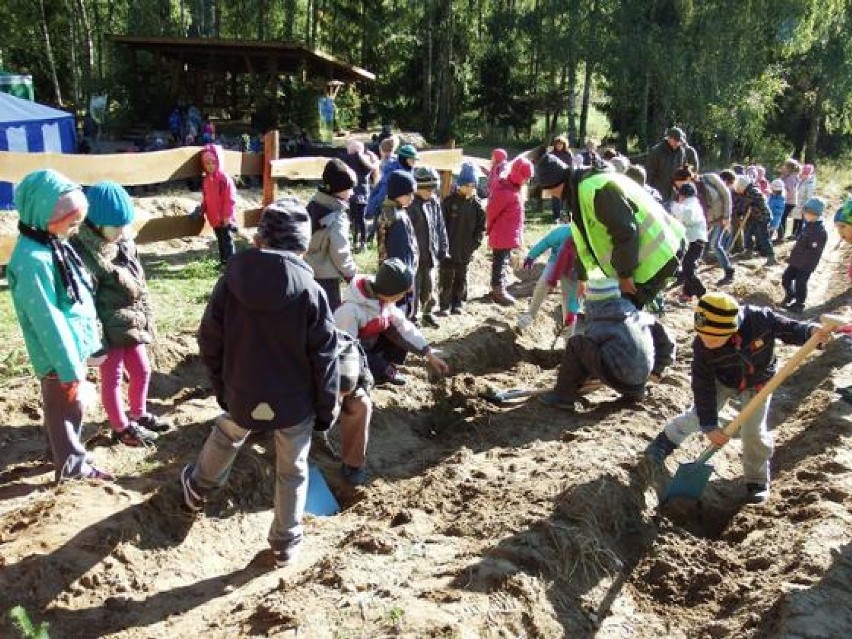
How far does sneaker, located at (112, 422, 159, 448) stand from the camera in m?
4.84

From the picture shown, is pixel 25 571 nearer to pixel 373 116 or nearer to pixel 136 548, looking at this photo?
pixel 136 548

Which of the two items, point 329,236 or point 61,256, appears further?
point 329,236

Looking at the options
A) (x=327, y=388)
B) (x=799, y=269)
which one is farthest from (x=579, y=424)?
(x=799, y=269)

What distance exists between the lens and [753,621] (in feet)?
11.9

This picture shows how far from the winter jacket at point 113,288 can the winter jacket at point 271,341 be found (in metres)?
1.31

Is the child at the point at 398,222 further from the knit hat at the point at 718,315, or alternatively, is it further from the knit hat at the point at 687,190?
the knit hat at the point at 687,190

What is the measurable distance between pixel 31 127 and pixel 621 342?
12756mm

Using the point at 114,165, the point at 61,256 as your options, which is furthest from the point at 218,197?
the point at 61,256

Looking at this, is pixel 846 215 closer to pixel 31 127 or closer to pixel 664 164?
pixel 664 164

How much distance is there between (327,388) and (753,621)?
2.28 meters

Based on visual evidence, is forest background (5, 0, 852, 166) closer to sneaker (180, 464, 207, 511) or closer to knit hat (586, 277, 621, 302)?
knit hat (586, 277, 621, 302)

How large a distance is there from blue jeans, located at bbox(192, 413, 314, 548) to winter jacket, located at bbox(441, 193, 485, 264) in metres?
4.79

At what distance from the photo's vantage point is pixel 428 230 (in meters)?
7.32

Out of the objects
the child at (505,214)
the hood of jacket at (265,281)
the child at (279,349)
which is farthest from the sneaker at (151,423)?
the child at (505,214)
